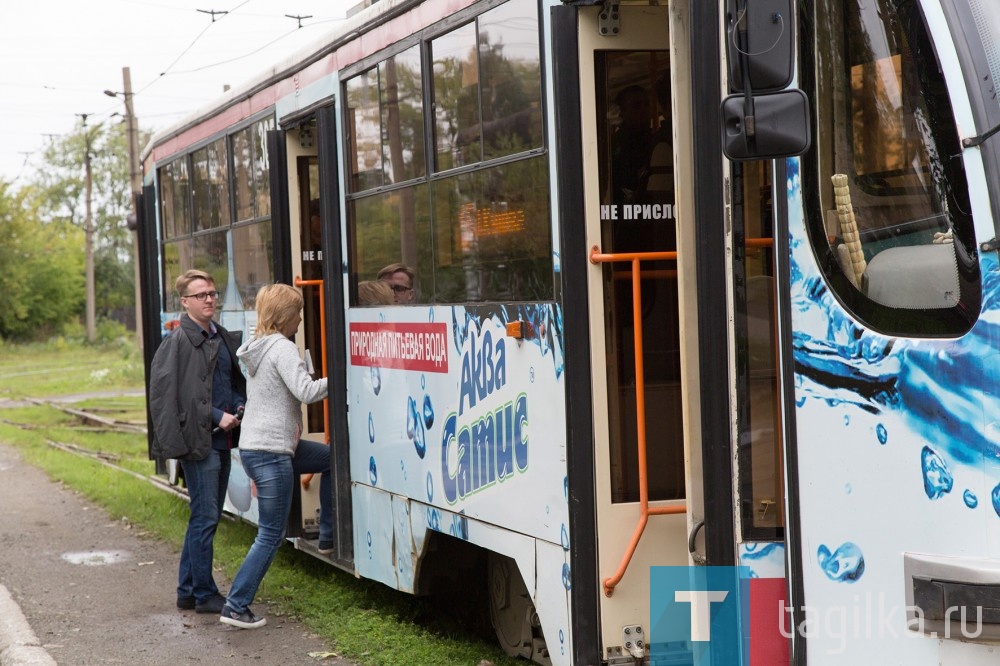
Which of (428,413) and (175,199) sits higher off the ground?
(175,199)

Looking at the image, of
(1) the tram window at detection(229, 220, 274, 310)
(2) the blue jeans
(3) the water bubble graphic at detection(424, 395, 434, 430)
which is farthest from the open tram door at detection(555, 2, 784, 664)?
(1) the tram window at detection(229, 220, 274, 310)

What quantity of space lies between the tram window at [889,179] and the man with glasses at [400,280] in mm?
2731

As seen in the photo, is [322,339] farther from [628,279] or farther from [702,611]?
[702,611]

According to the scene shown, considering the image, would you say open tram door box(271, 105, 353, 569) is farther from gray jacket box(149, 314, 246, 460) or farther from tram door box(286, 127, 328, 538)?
gray jacket box(149, 314, 246, 460)

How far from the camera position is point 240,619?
6.97 m

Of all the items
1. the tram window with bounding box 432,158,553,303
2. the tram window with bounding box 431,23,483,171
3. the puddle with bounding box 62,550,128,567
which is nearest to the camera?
the tram window with bounding box 432,158,553,303

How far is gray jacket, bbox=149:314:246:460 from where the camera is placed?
7211 millimetres

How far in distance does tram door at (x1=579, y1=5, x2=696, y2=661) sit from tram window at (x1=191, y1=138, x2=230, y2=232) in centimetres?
497

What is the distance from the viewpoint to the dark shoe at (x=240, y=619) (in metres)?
6.96

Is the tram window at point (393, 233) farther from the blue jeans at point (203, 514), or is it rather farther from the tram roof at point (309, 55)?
the blue jeans at point (203, 514)

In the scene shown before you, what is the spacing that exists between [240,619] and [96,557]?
302 centimetres

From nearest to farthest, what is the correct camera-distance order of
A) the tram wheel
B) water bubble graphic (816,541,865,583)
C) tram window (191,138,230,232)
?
water bubble graphic (816,541,865,583) → the tram wheel → tram window (191,138,230,232)

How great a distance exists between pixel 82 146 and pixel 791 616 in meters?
79.4

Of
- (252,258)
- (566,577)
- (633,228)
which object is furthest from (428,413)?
(252,258)
